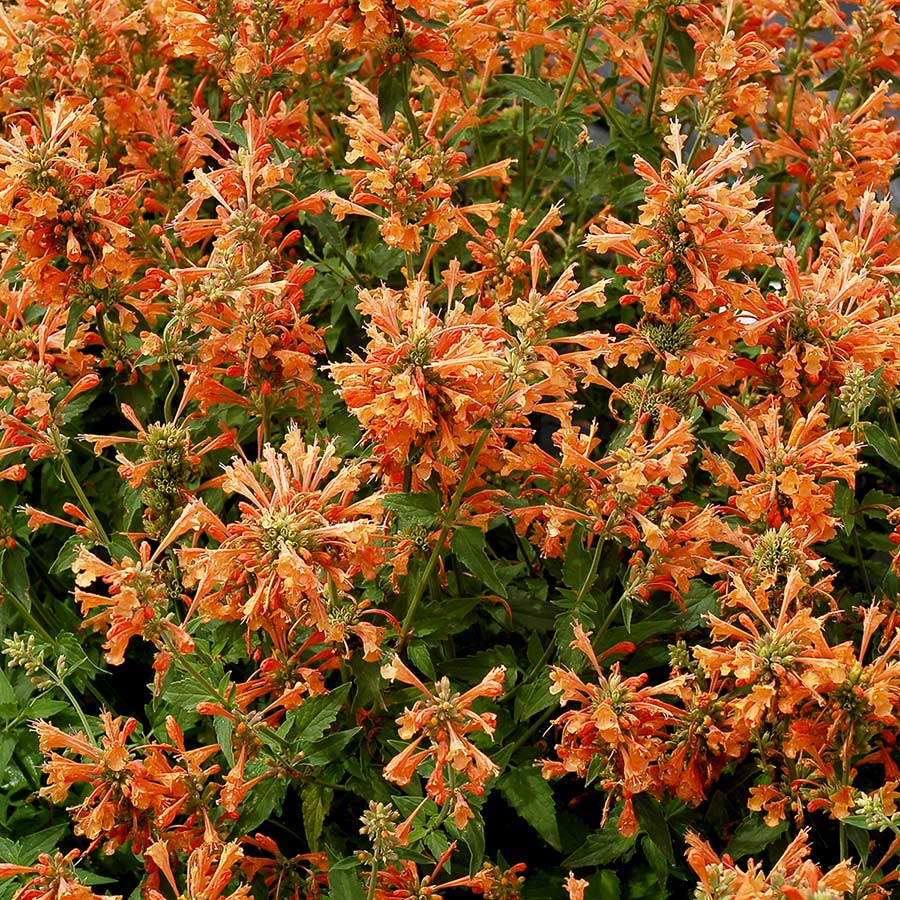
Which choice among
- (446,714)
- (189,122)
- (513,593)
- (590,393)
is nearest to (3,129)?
(189,122)

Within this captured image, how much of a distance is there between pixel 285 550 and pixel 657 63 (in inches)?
80.0

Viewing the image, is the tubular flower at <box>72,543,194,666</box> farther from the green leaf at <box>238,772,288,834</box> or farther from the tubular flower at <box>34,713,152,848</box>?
the green leaf at <box>238,772,288,834</box>

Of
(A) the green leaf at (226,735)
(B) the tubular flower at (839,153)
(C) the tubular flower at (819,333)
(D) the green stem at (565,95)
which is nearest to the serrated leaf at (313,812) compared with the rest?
(A) the green leaf at (226,735)

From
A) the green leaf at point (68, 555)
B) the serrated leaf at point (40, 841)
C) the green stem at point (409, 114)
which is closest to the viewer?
the serrated leaf at point (40, 841)

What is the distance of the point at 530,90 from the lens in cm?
337

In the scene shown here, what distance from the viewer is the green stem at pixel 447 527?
2.31 metres

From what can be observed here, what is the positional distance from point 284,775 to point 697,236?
141 centimetres

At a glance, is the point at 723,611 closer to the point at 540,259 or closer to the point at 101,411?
the point at 540,259

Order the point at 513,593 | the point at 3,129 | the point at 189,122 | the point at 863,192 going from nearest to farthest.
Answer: the point at 513,593 → the point at 863,192 → the point at 189,122 → the point at 3,129

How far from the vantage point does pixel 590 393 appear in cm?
370

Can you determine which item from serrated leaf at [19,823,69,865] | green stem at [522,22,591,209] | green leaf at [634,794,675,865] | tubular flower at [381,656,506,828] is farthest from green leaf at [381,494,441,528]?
green stem at [522,22,591,209]

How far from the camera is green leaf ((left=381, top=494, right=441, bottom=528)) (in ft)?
7.83

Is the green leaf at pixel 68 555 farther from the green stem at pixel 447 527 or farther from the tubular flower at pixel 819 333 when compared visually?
the tubular flower at pixel 819 333

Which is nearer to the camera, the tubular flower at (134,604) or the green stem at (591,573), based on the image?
the tubular flower at (134,604)
